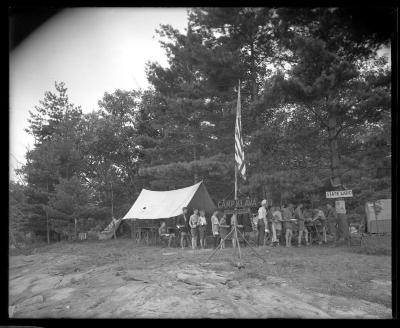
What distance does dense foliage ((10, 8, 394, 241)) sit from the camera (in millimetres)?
6840

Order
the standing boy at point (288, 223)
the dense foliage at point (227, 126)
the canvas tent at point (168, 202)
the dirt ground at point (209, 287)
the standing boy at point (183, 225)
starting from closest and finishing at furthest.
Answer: the dirt ground at point (209, 287), the dense foliage at point (227, 126), the standing boy at point (288, 223), the standing boy at point (183, 225), the canvas tent at point (168, 202)

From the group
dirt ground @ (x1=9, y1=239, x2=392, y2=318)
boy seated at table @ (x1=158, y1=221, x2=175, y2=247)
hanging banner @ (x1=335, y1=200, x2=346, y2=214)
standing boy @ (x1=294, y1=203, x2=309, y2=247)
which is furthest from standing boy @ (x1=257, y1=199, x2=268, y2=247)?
boy seated at table @ (x1=158, y1=221, x2=175, y2=247)

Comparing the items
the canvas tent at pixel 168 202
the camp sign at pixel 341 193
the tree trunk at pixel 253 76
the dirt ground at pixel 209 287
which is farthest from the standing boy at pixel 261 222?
the tree trunk at pixel 253 76

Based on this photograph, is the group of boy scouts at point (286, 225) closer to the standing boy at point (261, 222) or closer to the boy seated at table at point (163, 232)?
the standing boy at point (261, 222)

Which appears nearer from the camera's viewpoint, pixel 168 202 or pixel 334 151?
pixel 334 151

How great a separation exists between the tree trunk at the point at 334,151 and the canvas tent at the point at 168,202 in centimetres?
306

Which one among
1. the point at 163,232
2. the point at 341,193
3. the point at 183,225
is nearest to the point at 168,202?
the point at 163,232

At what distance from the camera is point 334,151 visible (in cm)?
868

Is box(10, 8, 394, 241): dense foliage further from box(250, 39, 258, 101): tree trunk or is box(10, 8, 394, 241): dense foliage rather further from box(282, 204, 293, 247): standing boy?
box(282, 204, 293, 247): standing boy

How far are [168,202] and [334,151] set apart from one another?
14.0ft

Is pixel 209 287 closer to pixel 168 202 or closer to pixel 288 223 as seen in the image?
pixel 288 223

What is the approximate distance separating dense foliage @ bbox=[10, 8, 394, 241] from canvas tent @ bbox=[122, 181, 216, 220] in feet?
0.81

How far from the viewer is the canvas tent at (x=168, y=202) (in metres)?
9.62

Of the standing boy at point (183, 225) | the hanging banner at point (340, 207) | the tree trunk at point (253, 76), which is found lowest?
the standing boy at point (183, 225)
